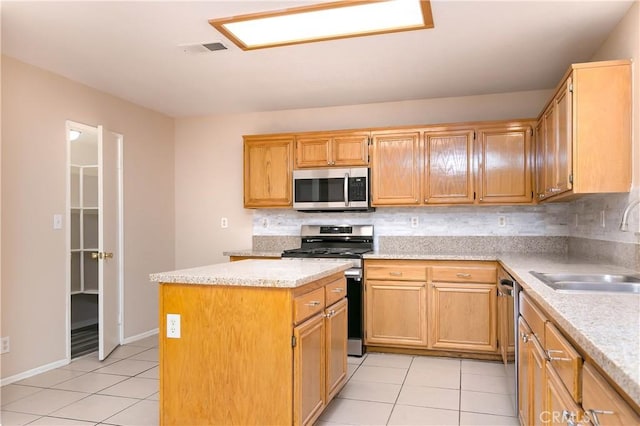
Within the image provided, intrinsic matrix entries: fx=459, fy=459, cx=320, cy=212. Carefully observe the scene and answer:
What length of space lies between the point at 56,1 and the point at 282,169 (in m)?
2.45

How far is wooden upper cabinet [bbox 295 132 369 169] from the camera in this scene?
4375 millimetres

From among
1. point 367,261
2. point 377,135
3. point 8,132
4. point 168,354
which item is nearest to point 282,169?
point 377,135

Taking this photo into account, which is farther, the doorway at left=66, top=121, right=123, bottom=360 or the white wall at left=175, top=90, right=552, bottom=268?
the white wall at left=175, top=90, right=552, bottom=268

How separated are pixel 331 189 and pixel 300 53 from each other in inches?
57.4

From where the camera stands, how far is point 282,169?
462cm

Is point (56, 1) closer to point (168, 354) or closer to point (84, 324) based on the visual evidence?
point (168, 354)

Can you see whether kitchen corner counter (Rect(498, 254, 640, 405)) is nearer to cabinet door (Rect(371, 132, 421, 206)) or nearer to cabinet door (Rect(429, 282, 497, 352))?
cabinet door (Rect(429, 282, 497, 352))

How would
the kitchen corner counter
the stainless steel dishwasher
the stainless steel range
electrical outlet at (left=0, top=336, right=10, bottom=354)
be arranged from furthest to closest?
the stainless steel range → electrical outlet at (left=0, top=336, right=10, bottom=354) → the stainless steel dishwasher → the kitchen corner counter

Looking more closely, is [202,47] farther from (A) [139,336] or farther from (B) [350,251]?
(A) [139,336]

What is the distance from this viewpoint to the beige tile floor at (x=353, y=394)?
106 inches

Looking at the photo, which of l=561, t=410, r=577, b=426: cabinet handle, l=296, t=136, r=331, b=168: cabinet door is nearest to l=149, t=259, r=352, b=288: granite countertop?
l=561, t=410, r=577, b=426: cabinet handle

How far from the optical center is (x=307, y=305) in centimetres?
233

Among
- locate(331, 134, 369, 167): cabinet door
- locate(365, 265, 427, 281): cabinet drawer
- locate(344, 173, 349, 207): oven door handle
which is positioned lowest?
locate(365, 265, 427, 281): cabinet drawer

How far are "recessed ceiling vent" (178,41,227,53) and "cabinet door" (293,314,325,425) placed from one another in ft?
6.49
